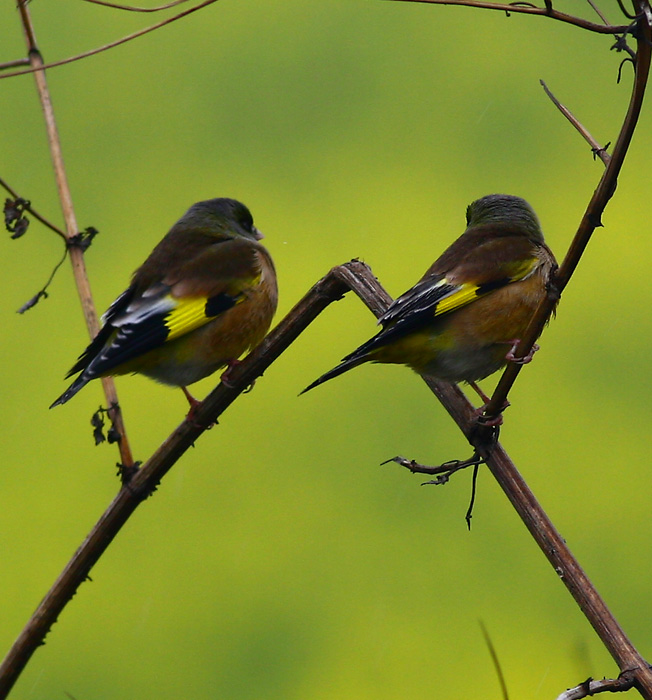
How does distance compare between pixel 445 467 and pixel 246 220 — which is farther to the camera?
pixel 246 220

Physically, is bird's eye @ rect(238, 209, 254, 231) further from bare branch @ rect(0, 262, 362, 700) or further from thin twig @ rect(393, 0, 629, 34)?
thin twig @ rect(393, 0, 629, 34)

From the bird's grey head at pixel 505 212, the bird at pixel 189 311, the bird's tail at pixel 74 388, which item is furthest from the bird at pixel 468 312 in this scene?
the bird's tail at pixel 74 388

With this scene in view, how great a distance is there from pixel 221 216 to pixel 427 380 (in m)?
1.21

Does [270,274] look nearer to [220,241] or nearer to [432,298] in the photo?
[220,241]

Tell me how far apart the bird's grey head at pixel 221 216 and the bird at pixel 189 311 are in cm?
10

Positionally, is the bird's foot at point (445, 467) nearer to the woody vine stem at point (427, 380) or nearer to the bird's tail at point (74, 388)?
the woody vine stem at point (427, 380)

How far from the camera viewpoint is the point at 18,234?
57.7 inches

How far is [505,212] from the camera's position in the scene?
2320mm

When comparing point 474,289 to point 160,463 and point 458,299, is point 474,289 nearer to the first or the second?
point 458,299

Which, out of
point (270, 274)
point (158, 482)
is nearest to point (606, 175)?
point (158, 482)

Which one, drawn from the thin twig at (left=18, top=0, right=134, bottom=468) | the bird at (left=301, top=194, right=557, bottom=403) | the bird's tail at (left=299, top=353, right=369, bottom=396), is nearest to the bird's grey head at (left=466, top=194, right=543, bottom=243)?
the bird at (left=301, top=194, right=557, bottom=403)

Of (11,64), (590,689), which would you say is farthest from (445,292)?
(590,689)

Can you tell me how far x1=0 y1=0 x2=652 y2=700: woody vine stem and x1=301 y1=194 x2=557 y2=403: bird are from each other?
1.47 feet

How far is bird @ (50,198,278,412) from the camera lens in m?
2.00
